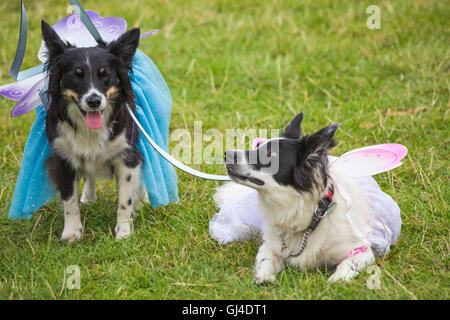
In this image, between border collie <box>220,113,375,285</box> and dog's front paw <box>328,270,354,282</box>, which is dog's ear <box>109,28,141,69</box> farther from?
dog's front paw <box>328,270,354,282</box>

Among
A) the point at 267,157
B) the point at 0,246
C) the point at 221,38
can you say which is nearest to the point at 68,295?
the point at 0,246

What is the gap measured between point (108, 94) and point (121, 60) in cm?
26

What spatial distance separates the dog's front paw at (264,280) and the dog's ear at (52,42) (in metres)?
1.90

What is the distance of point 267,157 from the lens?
9.77 ft

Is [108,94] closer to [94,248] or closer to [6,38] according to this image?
[94,248]

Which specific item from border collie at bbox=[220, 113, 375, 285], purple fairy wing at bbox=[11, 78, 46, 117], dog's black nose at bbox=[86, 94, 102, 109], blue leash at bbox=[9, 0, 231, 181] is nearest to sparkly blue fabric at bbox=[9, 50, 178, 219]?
purple fairy wing at bbox=[11, 78, 46, 117]

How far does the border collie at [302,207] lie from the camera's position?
2934 millimetres

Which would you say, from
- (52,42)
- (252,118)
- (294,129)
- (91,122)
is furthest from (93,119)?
(252,118)

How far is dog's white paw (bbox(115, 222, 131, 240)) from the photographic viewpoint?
12.1 feet

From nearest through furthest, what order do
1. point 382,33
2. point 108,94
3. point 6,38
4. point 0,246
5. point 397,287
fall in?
point 397,287 < point 108,94 < point 0,246 < point 382,33 < point 6,38

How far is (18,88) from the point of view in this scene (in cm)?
353

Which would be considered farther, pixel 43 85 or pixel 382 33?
pixel 382 33

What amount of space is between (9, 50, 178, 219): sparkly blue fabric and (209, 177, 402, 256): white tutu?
479mm

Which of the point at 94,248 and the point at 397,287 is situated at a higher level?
the point at 397,287
